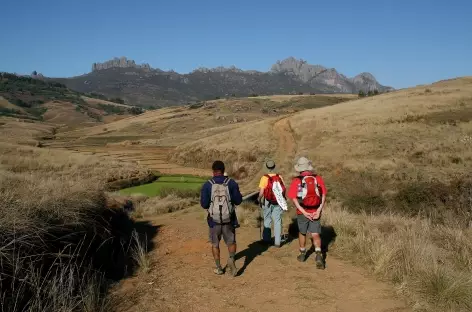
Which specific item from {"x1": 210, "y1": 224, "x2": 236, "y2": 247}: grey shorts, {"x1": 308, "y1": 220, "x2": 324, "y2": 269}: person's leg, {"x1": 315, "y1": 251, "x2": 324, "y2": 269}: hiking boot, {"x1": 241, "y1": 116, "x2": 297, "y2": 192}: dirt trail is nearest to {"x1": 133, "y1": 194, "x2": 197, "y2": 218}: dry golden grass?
{"x1": 241, "y1": 116, "x2": 297, "y2": 192}: dirt trail

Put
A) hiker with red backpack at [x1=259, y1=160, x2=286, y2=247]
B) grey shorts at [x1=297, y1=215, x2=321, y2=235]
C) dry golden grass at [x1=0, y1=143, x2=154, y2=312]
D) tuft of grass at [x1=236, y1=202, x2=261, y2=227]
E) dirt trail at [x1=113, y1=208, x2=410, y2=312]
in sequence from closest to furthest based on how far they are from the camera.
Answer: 1. dry golden grass at [x1=0, y1=143, x2=154, y2=312]
2. dirt trail at [x1=113, y1=208, x2=410, y2=312]
3. grey shorts at [x1=297, y1=215, x2=321, y2=235]
4. hiker with red backpack at [x1=259, y1=160, x2=286, y2=247]
5. tuft of grass at [x1=236, y1=202, x2=261, y2=227]

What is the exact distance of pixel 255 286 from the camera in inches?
282

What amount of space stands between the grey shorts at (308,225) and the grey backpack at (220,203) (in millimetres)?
1824

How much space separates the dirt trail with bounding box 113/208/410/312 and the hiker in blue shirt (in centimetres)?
68

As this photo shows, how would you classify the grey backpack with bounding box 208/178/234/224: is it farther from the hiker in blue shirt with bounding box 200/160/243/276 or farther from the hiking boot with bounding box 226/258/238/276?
the hiking boot with bounding box 226/258/238/276

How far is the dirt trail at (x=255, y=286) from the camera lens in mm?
6298

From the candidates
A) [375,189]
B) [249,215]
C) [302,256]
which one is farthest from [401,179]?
[302,256]

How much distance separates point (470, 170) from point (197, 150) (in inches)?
1258

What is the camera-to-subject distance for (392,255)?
7.66 m

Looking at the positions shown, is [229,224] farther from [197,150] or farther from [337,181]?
[197,150]

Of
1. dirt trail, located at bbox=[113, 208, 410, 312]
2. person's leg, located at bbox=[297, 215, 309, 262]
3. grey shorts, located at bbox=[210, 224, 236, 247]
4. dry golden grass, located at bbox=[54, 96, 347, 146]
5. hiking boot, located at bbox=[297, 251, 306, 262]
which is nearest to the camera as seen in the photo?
dirt trail, located at bbox=[113, 208, 410, 312]

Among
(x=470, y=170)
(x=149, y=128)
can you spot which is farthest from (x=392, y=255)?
(x=149, y=128)

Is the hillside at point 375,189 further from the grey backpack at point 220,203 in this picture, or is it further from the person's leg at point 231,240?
the grey backpack at point 220,203

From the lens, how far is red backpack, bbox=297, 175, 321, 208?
8.07m
